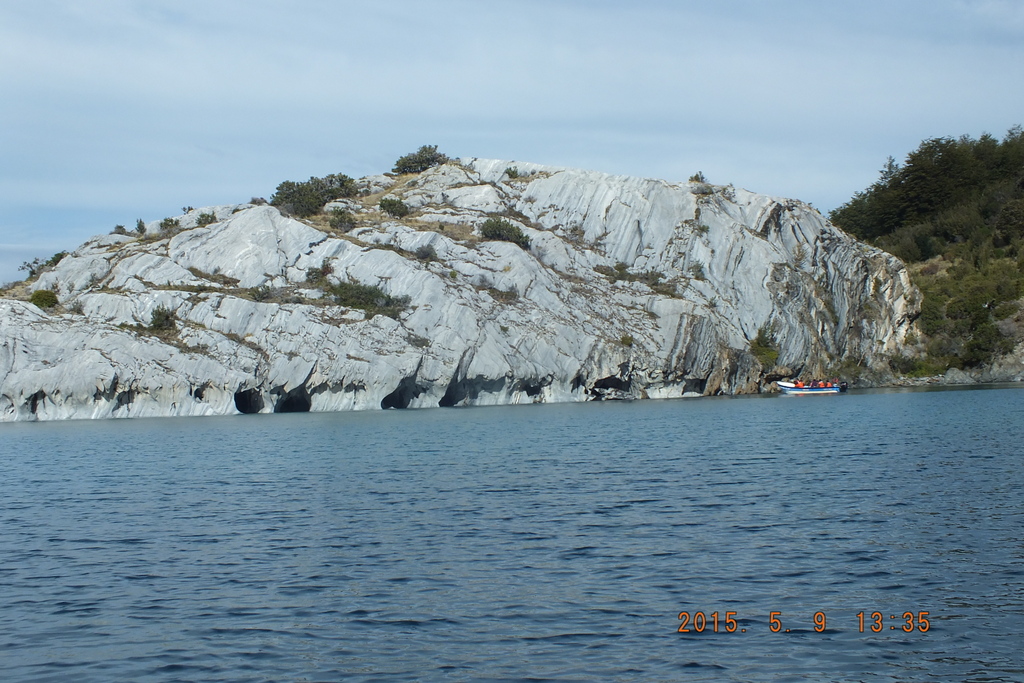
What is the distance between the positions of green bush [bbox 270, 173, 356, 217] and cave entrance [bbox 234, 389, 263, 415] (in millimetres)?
40782

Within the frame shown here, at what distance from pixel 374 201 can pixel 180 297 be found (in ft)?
155

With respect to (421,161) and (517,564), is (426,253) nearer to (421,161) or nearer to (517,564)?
(421,161)

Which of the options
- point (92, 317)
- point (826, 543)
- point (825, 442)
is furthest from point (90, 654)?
point (92, 317)

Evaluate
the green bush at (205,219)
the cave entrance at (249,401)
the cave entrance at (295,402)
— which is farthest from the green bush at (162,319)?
the green bush at (205,219)

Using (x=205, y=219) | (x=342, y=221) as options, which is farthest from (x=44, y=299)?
(x=342, y=221)

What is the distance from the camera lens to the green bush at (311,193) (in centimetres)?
12181

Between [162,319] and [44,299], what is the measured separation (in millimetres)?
14227

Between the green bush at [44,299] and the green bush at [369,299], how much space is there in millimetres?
28059

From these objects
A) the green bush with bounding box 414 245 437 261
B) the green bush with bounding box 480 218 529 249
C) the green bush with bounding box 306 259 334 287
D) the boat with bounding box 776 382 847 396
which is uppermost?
the green bush with bounding box 480 218 529 249

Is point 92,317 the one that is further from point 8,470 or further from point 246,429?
point 8,470

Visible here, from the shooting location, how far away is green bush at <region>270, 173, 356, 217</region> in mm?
121812

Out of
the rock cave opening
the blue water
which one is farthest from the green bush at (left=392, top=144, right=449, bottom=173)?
the blue water

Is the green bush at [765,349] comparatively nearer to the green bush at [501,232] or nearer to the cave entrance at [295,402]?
the green bush at [501,232]

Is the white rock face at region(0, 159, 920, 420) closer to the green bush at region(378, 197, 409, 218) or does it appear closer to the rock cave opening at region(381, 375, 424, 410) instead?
the rock cave opening at region(381, 375, 424, 410)
